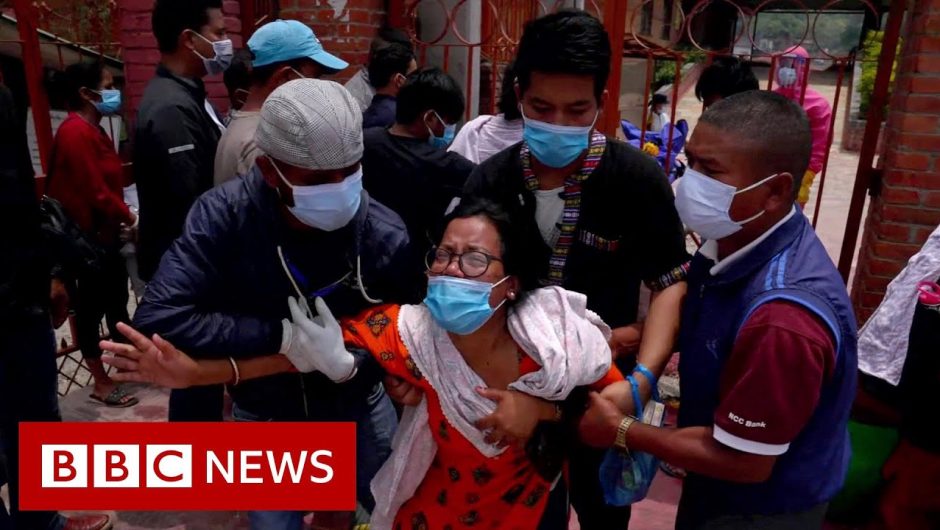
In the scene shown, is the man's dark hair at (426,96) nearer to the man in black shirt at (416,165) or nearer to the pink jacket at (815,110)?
the man in black shirt at (416,165)

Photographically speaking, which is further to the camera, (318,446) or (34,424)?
(34,424)

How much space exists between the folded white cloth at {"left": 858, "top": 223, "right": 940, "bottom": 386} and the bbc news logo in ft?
6.54

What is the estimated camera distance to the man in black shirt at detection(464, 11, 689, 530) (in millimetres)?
1924

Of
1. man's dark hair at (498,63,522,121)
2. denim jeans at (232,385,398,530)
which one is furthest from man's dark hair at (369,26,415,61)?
denim jeans at (232,385,398,530)

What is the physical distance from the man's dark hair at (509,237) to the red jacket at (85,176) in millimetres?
2627

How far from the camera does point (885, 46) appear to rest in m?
3.18

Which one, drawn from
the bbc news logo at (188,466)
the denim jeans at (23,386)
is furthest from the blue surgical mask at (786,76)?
the denim jeans at (23,386)

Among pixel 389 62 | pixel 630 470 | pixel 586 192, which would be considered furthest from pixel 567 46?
pixel 389 62

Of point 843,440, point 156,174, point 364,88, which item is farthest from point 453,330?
point 364,88

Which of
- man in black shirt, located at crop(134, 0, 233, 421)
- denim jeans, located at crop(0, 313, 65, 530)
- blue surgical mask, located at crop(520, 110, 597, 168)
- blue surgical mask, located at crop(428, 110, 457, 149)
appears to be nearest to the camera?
blue surgical mask, located at crop(520, 110, 597, 168)

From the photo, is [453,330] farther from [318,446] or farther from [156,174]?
[156,174]

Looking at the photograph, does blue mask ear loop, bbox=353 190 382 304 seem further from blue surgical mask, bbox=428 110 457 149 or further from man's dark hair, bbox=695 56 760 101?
man's dark hair, bbox=695 56 760 101

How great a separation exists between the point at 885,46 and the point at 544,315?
2.57 meters

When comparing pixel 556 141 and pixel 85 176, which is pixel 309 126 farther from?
pixel 85 176
